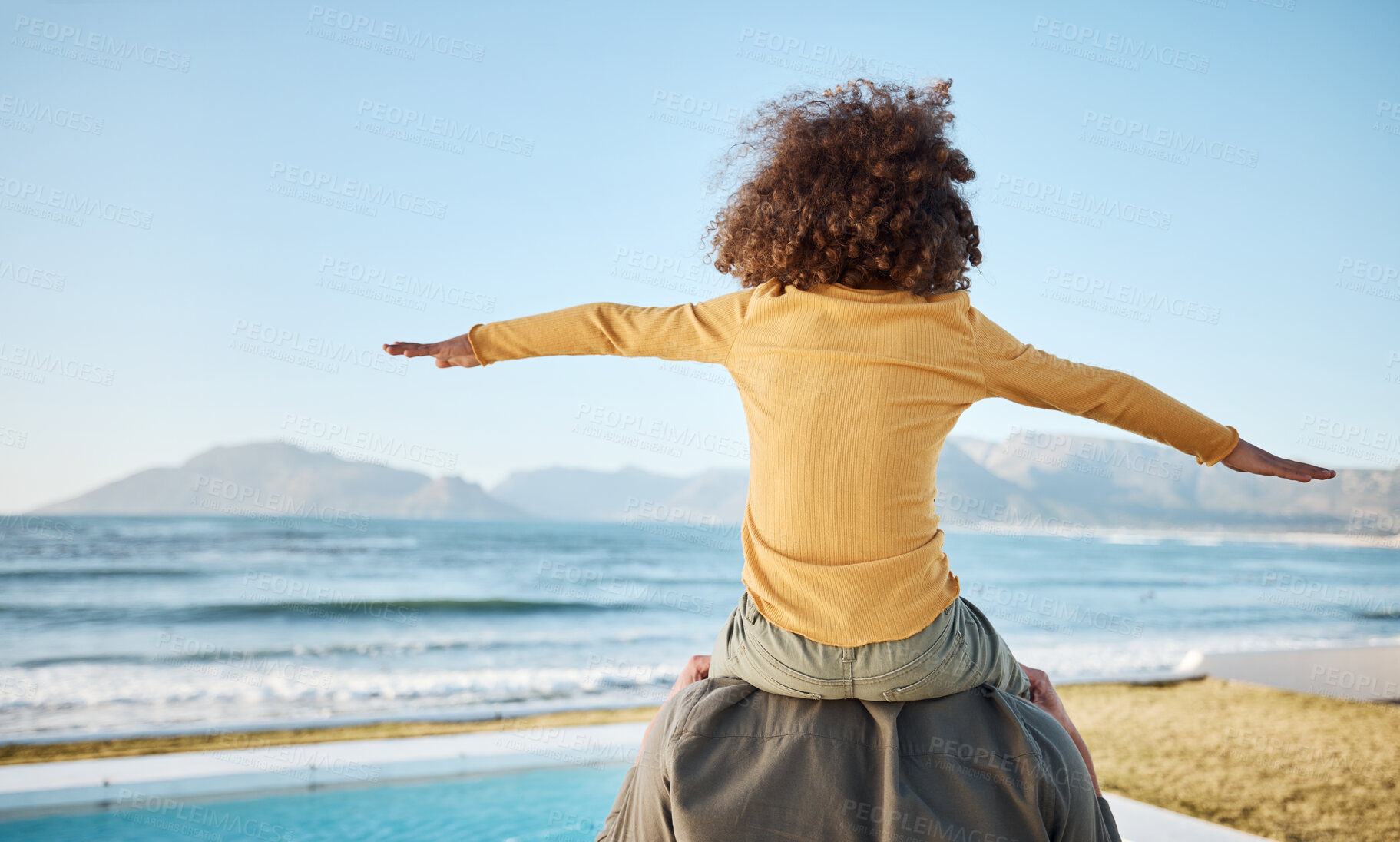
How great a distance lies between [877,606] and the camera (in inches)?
46.5

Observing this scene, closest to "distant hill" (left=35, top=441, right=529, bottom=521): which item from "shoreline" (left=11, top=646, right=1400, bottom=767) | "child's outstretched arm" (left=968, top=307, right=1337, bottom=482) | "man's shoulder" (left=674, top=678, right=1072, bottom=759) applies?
"shoreline" (left=11, top=646, right=1400, bottom=767)

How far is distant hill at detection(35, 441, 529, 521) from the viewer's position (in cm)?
2320

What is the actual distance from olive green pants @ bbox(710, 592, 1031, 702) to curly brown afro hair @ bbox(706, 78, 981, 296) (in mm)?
534

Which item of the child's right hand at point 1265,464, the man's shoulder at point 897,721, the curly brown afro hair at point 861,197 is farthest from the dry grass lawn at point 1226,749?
the curly brown afro hair at point 861,197

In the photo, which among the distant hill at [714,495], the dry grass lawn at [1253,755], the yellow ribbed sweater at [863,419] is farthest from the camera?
the distant hill at [714,495]

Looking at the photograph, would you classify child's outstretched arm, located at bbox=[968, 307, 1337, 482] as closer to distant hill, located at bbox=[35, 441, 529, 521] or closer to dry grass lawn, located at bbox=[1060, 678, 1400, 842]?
dry grass lawn, located at bbox=[1060, 678, 1400, 842]

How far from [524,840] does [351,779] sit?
859 millimetres

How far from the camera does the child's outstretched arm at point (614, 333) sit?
1.35m

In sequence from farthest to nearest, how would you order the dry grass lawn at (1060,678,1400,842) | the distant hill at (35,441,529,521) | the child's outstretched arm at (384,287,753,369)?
the distant hill at (35,441,529,521), the dry grass lawn at (1060,678,1400,842), the child's outstretched arm at (384,287,753,369)

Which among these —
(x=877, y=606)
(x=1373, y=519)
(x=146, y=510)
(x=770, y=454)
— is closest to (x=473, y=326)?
(x=770, y=454)

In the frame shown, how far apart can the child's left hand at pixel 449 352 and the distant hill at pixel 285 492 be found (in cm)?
2273

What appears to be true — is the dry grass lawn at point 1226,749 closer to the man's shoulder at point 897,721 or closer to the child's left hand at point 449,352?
the man's shoulder at point 897,721

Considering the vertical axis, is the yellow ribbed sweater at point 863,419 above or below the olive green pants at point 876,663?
above

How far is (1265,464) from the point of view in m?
1.30
